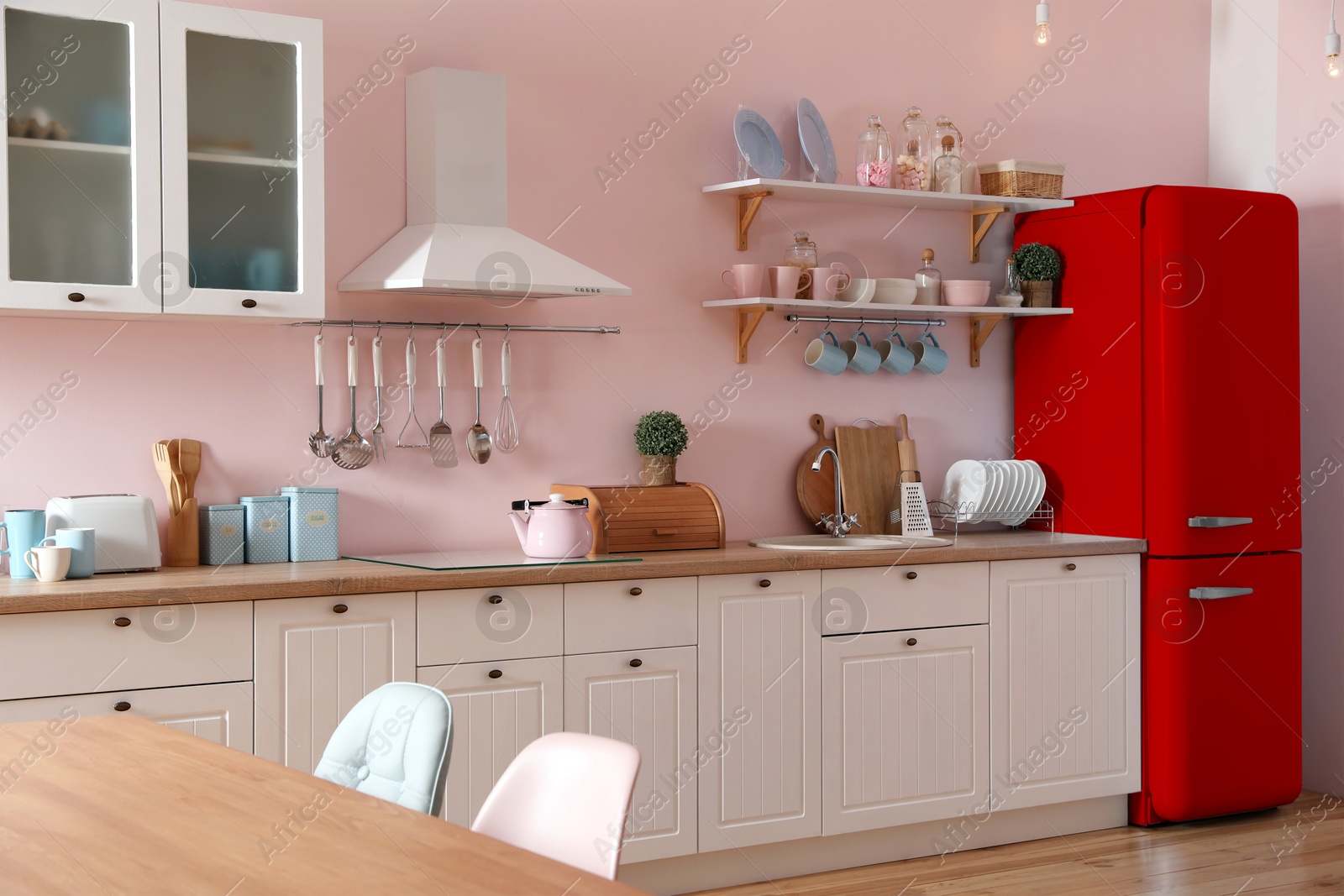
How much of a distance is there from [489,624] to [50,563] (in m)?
0.92

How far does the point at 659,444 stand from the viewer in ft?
11.9

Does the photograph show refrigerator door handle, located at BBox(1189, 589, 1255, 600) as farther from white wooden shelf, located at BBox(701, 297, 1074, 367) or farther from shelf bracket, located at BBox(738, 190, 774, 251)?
shelf bracket, located at BBox(738, 190, 774, 251)

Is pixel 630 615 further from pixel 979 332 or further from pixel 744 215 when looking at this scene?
pixel 979 332

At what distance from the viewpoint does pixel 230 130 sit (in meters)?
2.92

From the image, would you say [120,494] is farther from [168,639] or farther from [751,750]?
[751,750]

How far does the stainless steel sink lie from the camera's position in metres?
3.66

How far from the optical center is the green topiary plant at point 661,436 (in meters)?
3.63

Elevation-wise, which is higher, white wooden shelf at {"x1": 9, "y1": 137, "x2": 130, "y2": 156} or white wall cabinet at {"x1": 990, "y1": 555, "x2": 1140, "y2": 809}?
white wooden shelf at {"x1": 9, "y1": 137, "x2": 130, "y2": 156}

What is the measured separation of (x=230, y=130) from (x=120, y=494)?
853 mm

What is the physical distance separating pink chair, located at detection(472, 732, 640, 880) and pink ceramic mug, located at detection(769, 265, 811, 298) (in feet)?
7.44

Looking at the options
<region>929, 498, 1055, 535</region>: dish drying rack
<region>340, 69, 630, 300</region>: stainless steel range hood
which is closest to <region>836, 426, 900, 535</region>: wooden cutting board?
<region>929, 498, 1055, 535</region>: dish drying rack

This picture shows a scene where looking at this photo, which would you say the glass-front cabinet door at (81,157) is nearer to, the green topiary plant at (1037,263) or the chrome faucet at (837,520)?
the chrome faucet at (837,520)

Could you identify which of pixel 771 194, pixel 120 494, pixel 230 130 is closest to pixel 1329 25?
pixel 771 194

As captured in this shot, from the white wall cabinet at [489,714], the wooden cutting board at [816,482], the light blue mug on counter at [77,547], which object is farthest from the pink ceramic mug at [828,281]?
the light blue mug on counter at [77,547]
